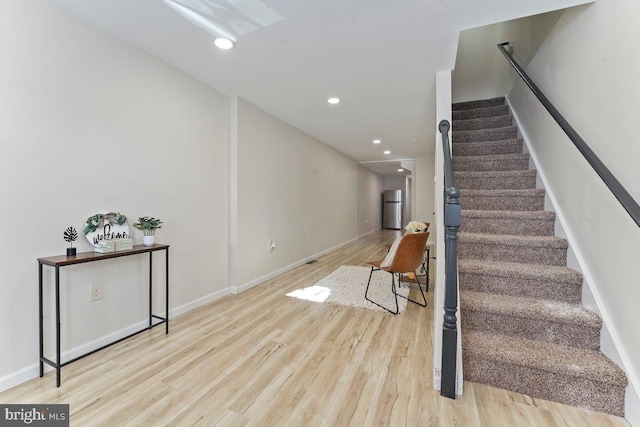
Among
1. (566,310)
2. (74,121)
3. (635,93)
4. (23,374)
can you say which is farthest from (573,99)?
(23,374)

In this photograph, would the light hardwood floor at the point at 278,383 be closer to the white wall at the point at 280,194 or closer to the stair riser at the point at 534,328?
the stair riser at the point at 534,328

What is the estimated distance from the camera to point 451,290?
1.50 meters

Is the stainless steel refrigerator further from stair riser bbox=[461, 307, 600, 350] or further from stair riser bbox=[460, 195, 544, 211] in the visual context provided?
stair riser bbox=[461, 307, 600, 350]

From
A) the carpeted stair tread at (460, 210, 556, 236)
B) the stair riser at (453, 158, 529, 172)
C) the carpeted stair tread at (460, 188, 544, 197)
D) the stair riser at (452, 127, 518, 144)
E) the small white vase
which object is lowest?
the small white vase

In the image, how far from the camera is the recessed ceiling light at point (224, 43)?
204cm

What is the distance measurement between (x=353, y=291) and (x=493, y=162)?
6.88 feet

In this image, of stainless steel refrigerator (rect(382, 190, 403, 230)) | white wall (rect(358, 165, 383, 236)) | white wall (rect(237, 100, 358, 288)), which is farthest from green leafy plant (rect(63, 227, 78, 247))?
stainless steel refrigerator (rect(382, 190, 403, 230))

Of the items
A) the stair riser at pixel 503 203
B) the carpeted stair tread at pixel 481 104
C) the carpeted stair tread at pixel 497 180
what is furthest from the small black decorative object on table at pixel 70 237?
the carpeted stair tread at pixel 481 104

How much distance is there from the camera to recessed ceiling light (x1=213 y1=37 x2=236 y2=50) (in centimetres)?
204

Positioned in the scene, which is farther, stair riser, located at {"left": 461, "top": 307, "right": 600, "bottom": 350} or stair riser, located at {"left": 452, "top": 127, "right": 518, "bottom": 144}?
stair riser, located at {"left": 452, "top": 127, "right": 518, "bottom": 144}

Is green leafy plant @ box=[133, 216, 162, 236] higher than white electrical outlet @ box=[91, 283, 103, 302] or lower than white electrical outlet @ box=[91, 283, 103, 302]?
higher

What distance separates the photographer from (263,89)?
9.66 feet

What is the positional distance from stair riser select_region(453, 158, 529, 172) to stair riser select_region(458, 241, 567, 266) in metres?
1.06

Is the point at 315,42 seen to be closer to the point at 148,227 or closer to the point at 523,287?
the point at 148,227
